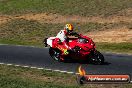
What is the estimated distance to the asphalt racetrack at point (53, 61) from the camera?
2339 cm

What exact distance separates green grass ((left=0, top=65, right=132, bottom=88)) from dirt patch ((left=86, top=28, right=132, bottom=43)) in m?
14.5

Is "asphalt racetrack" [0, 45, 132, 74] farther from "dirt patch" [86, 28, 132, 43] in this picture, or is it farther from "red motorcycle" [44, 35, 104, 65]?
"dirt patch" [86, 28, 132, 43]

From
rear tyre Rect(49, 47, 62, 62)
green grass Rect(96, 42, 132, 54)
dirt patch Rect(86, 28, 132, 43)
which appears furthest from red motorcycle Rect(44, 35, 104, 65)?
dirt patch Rect(86, 28, 132, 43)

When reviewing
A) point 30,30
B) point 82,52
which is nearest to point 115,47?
point 82,52

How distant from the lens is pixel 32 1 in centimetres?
5488

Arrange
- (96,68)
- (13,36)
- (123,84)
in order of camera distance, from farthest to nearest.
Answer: (13,36) < (96,68) < (123,84)

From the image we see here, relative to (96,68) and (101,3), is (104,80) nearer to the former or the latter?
(96,68)

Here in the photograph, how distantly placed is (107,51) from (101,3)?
69.9ft

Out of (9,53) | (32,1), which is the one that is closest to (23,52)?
(9,53)

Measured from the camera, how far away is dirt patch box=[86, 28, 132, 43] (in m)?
36.2

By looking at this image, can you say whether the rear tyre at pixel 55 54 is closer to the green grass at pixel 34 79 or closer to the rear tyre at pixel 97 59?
the rear tyre at pixel 97 59

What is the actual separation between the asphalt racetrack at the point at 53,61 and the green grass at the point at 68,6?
1919 cm

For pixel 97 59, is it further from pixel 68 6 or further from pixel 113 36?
pixel 68 6

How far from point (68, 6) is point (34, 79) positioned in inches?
1226
